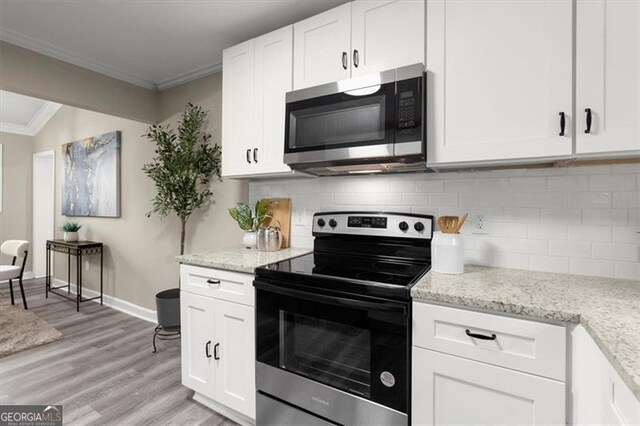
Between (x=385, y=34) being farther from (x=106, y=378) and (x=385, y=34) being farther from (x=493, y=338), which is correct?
(x=106, y=378)

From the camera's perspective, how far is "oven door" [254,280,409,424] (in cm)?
126

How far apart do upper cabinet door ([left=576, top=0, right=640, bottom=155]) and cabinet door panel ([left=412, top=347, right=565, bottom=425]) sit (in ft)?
2.87

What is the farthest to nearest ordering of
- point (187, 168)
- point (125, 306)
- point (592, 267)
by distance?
1. point (125, 306)
2. point (187, 168)
3. point (592, 267)

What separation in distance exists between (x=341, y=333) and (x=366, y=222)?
0.73 metres

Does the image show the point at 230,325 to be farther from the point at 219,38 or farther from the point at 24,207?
the point at 24,207

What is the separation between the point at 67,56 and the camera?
8.18 feet

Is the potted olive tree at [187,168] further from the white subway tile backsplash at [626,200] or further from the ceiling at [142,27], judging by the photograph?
the white subway tile backsplash at [626,200]

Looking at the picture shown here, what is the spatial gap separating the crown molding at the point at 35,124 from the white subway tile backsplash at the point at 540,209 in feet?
17.1

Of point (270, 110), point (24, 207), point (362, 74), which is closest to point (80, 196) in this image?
point (24, 207)

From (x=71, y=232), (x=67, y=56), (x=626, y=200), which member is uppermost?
(x=67, y=56)

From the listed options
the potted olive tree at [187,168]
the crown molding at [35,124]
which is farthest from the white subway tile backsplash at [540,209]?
the crown molding at [35,124]

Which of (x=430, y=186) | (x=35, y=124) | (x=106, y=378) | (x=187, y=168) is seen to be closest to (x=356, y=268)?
(x=430, y=186)

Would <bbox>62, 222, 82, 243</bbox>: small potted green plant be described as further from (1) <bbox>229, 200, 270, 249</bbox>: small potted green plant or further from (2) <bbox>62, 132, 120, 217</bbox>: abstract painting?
(1) <bbox>229, 200, 270, 249</bbox>: small potted green plant

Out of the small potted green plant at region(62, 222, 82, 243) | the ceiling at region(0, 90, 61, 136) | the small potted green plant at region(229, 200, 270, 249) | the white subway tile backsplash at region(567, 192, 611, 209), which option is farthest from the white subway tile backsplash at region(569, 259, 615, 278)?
the ceiling at region(0, 90, 61, 136)
